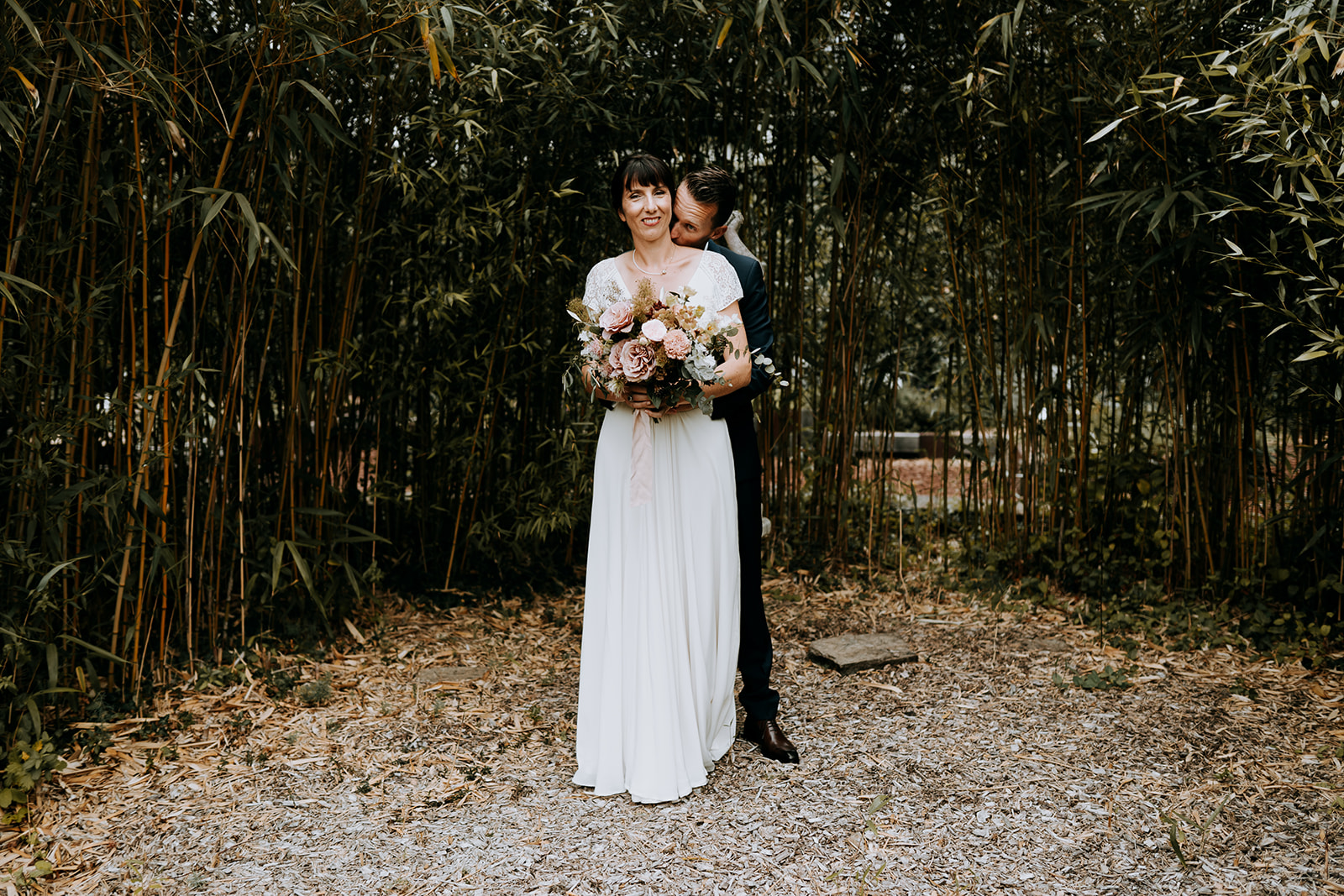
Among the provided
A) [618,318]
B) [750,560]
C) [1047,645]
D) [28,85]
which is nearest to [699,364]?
[618,318]

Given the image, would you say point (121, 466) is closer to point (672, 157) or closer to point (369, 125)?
point (369, 125)

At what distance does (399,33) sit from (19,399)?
4.31ft

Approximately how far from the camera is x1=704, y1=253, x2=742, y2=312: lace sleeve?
207 cm

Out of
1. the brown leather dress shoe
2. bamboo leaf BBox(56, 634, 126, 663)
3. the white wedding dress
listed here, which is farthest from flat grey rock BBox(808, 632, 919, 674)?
bamboo leaf BBox(56, 634, 126, 663)

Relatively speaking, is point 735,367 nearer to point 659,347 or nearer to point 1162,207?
point 659,347

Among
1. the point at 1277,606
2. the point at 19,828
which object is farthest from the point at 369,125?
the point at 1277,606

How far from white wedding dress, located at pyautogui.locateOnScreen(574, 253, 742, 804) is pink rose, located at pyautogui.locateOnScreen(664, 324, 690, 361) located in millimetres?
199

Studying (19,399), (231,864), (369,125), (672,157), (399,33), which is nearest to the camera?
(231,864)

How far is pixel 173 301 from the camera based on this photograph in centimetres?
241

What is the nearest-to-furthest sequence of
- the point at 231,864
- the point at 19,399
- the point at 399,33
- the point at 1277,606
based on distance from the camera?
the point at 231,864
the point at 19,399
the point at 399,33
the point at 1277,606

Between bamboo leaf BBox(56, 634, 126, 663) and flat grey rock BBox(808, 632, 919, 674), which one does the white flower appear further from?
bamboo leaf BBox(56, 634, 126, 663)

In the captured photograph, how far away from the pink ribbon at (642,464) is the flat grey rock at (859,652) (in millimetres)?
1128

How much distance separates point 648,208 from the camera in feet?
6.69

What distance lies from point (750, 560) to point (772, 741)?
1.44 feet
